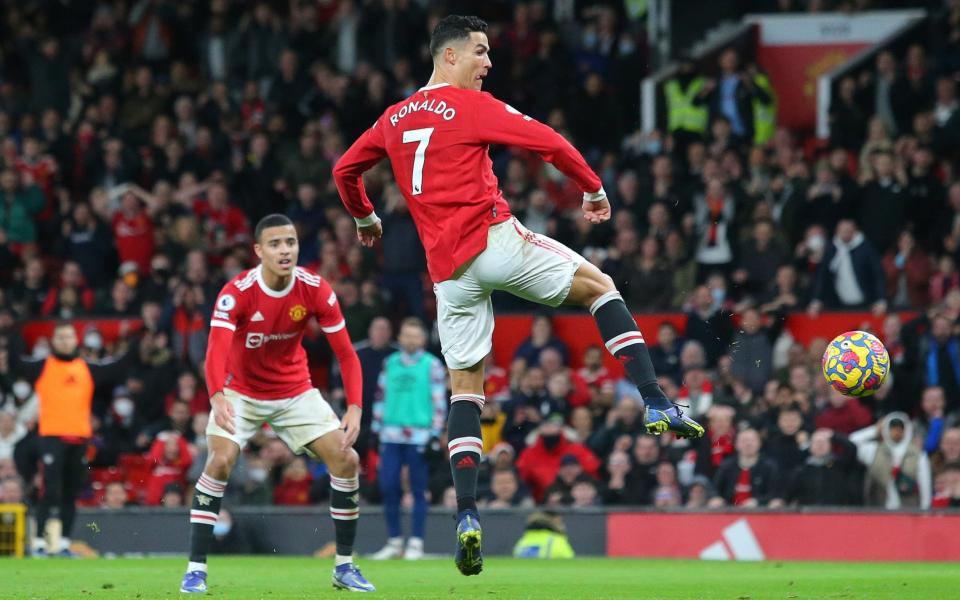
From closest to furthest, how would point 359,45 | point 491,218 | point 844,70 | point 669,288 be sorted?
point 491,218 < point 669,288 < point 844,70 < point 359,45

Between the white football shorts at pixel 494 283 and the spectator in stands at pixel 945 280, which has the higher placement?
the spectator in stands at pixel 945 280

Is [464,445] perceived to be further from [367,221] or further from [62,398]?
[62,398]

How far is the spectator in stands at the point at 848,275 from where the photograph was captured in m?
17.4

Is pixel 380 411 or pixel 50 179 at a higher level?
pixel 50 179

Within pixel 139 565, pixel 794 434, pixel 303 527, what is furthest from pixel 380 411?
pixel 794 434

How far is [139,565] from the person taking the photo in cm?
1376

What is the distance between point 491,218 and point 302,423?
275 cm

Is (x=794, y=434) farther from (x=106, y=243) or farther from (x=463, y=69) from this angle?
(x=106, y=243)

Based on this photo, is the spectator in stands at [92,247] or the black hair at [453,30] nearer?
the black hair at [453,30]

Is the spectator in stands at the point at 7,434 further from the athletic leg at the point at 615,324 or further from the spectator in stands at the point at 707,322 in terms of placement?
the athletic leg at the point at 615,324

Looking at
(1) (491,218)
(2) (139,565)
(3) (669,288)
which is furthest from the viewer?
(3) (669,288)

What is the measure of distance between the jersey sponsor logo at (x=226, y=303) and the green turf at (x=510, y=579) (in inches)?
68.0

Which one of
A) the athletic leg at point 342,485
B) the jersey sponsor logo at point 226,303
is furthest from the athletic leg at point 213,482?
the jersey sponsor logo at point 226,303

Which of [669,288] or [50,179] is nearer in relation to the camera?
[669,288]
